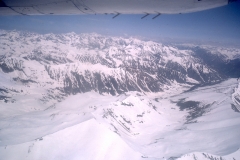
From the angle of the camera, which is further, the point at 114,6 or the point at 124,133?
the point at 124,133

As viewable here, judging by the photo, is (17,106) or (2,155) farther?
(17,106)

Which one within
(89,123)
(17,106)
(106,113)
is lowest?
(17,106)

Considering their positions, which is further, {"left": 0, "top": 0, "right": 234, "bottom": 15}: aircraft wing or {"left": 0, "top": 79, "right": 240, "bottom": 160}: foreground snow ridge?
{"left": 0, "top": 79, "right": 240, "bottom": 160}: foreground snow ridge

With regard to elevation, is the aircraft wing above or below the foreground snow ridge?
above

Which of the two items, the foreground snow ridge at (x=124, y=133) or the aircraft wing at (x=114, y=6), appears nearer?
the aircraft wing at (x=114, y=6)

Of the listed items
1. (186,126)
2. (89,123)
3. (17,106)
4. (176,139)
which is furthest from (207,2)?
(17,106)

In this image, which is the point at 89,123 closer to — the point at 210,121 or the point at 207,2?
the point at 207,2

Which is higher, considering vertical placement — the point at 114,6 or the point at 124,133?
the point at 114,6

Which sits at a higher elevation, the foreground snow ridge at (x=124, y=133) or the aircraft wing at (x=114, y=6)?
the aircraft wing at (x=114, y=6)
